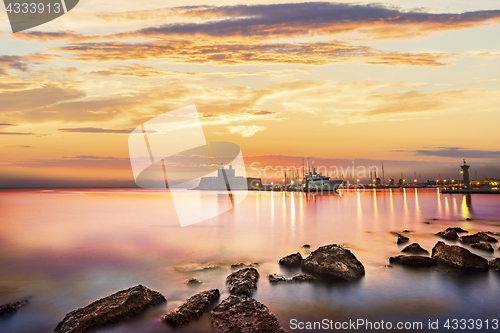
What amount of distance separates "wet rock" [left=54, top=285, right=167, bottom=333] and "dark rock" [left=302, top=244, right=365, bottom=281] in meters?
6.68

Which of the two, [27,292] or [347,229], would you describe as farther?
[347,229]

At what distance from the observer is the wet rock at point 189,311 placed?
25.9 ft

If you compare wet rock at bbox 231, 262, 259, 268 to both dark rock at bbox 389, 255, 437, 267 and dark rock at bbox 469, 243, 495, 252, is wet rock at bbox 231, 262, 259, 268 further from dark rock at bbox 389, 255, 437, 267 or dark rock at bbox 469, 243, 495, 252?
dark rock at bbox 469, 243, 495, 252

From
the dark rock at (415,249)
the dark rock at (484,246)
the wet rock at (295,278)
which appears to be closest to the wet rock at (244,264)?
the wet rock at (295,278)

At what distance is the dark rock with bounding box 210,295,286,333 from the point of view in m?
7.10

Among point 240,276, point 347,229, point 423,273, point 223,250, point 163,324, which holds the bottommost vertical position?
point 347,229

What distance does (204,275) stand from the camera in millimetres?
12984

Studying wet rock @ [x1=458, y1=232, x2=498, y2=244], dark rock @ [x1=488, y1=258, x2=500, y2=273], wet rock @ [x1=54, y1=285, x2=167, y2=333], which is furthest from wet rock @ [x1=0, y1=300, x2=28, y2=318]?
wet rock @ [x1=458, y1=232, x2=498, y2=244]

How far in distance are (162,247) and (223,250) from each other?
16.1ft

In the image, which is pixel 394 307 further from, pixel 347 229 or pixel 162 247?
pixel 347 229

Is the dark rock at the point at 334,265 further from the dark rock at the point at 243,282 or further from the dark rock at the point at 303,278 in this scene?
the dark rock at the point at 243,282

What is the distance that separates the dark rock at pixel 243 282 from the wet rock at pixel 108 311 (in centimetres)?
281

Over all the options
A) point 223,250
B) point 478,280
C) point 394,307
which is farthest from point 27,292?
point 478,280

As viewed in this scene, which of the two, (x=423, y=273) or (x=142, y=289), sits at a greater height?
(x=142, y=289)
